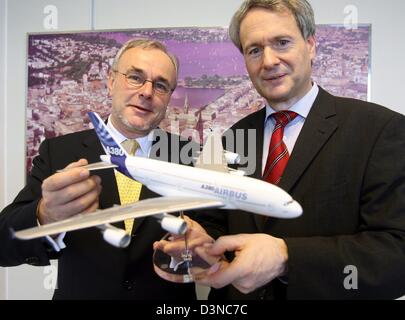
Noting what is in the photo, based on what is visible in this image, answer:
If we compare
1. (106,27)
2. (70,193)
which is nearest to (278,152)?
(70,193)

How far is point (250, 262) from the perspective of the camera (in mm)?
1619

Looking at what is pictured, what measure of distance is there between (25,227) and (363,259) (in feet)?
6.92

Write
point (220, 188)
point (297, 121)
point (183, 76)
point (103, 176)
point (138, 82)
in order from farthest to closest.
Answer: point (183, 76) → point (138, 82) → point (103, 176) → point (297, 121) → point (220, 188)

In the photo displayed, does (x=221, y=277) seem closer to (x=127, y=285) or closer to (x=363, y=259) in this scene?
(x=363, y=259)

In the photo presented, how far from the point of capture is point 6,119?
4.08m

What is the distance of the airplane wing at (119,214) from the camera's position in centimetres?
147

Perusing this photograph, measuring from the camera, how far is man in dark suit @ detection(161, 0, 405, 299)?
172cm

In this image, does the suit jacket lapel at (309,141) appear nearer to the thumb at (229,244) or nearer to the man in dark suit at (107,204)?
the thumb at (229,244)

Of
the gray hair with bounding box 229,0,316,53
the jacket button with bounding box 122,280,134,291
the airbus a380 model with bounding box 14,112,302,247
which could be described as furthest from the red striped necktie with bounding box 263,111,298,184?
the jacket button with bounding box 122,280,134,291

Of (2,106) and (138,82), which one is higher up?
(138,82)

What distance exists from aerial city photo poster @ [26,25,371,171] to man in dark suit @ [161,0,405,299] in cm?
127

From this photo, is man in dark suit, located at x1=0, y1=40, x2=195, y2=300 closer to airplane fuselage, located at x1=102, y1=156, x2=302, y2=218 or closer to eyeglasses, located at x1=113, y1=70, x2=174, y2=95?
eyeglasses, located at x1=113, y1=70, x2=174, y2=95

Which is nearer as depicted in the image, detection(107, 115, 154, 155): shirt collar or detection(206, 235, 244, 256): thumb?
detection(206, 235, 244, 256): thumb
